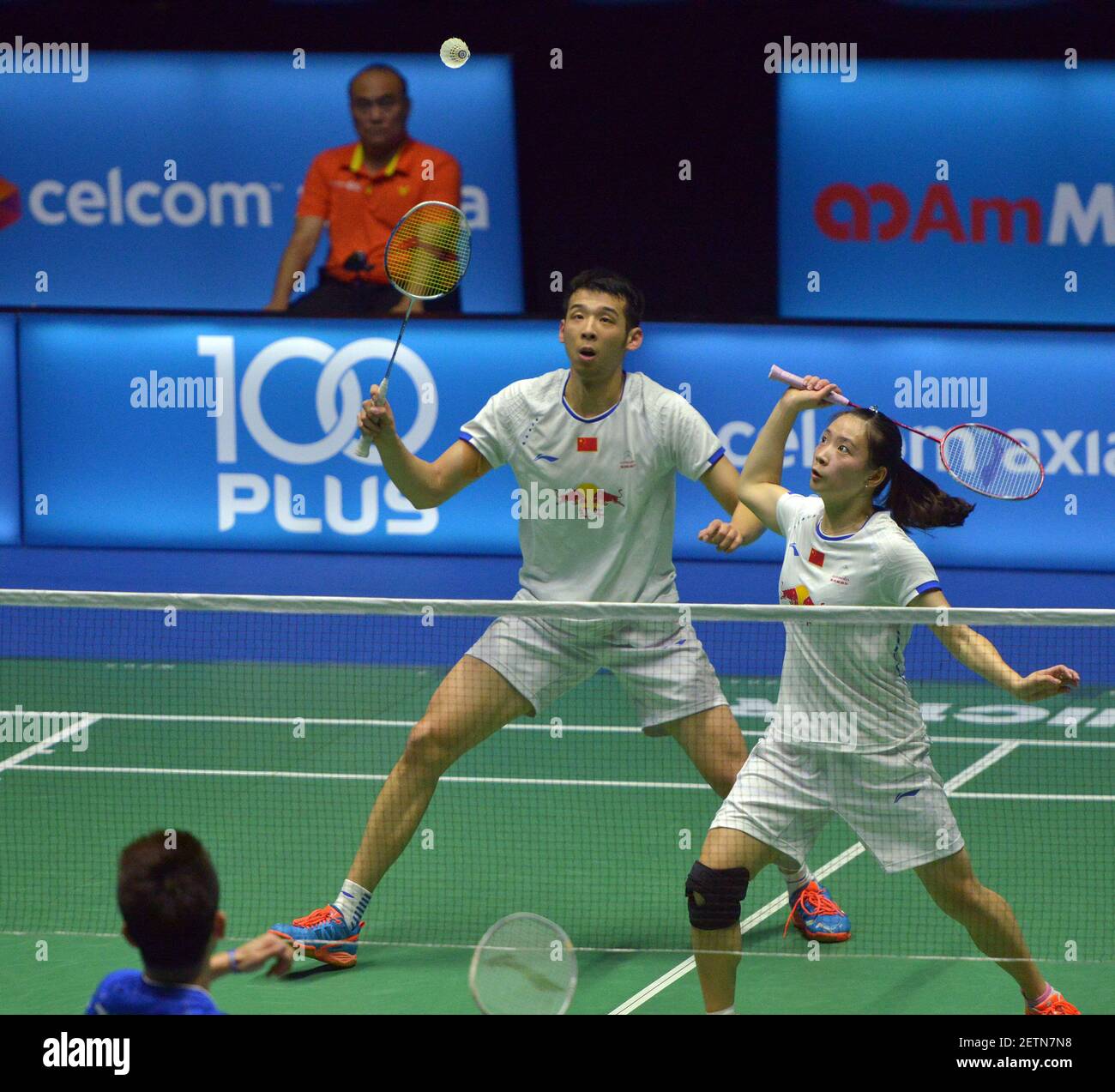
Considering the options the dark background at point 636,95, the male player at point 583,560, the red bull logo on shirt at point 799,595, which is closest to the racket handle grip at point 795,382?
the male player at point 583,560

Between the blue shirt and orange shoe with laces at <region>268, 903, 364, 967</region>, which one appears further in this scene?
orange shoe with laces at <region>268, 903, 364, 967</region>

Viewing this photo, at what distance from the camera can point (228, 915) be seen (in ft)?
20.9

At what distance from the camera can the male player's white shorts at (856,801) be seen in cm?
512

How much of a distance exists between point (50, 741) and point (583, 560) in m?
3.64

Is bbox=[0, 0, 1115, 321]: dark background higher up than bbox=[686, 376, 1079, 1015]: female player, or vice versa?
bbox=[0, 0, 1115, 321]: dark background

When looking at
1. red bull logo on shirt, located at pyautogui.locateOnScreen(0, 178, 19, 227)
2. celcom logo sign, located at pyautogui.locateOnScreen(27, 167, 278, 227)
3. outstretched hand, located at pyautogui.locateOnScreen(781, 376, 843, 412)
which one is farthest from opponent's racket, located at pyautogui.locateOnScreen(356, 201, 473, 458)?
red bull logo on shirt, located at pyautogui.locateOnScreen(0, 178, 19, 227)

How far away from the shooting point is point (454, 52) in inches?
461

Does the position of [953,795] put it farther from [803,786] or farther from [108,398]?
[108,398]

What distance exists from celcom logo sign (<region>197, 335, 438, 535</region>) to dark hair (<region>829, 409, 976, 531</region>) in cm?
615

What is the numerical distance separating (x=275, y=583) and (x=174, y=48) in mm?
3558

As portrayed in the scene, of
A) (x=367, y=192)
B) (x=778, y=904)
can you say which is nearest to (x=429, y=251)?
(x=778, y=904)

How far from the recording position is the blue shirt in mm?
3488
